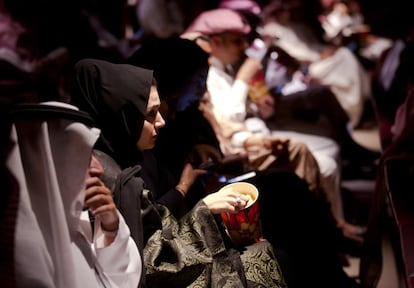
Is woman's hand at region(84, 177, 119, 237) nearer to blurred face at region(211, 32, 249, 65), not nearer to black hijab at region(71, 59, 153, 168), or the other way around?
black hijab at region(71, 59, 153, 168)

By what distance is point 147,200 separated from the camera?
153 centimetres

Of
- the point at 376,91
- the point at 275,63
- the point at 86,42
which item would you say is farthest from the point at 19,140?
the point at 376,91

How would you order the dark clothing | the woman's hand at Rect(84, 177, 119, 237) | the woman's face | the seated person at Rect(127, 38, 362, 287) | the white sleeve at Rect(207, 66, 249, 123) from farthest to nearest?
the white sleeve at Rect(207, 66, 249, 123)
the seated person at Rect(127, 38, 362, 287)
the woman's face
the dark clothing
the woman's hand at Rect(84, 177, 119, 237)

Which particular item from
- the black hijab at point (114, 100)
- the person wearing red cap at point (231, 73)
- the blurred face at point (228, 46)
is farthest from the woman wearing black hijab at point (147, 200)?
the blurred face at point (228, 46)

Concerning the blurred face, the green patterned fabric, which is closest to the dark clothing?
the green patterned fabric

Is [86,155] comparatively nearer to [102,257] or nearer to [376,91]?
[102,257]

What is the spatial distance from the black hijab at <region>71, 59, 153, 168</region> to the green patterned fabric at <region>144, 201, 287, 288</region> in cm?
20

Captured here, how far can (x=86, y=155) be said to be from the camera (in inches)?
49.4

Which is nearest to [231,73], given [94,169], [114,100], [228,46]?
[228,46]

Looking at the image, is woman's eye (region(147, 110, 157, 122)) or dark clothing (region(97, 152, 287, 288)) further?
woman's eye (region(147, 110, 157, 122))

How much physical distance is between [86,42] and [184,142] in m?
1.53

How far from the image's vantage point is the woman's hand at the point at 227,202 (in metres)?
1.62

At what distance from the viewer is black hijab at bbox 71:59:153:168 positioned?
1.53 m

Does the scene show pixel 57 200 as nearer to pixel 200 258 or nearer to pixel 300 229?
pixel 200 258
